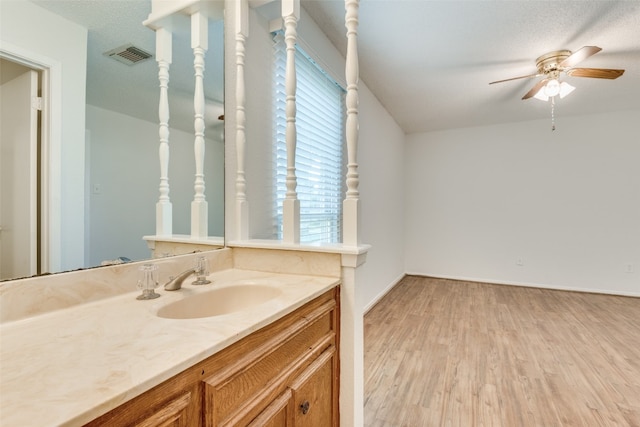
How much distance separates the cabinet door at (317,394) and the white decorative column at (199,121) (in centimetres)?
76

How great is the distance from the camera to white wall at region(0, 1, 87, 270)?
799 mm

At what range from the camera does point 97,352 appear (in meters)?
0.57

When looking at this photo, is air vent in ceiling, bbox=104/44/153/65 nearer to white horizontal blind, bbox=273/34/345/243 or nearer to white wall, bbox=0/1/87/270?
→ white wall, bbox=0/1/87/270

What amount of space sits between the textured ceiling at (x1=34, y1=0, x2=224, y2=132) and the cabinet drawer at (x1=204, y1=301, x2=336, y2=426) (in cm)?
89

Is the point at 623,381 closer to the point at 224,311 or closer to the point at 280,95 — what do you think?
the point at 224,311

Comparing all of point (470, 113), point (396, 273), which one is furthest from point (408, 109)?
point (396, 273)

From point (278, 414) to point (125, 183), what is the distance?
88 cm

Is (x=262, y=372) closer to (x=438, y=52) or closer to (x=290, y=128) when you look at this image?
(x=290, y=128)

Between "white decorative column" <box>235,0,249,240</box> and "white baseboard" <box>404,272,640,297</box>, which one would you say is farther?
"white baseboard" <box>404,272,640,297</box>

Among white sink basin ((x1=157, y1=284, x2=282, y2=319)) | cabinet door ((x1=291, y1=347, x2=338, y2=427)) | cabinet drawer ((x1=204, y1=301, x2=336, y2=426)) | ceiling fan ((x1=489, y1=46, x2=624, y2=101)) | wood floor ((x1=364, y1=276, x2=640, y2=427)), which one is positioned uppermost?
ceiling fan ((x1=489, y1=46, x2=624, y2=101))

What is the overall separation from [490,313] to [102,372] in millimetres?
3617

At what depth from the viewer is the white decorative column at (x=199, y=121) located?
132cm

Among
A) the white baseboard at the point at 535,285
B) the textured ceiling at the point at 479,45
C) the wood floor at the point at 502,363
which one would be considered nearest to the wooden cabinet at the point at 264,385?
the wood floor at the point at 502,363

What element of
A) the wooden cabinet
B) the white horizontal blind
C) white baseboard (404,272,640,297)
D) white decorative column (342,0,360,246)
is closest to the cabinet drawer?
the wooden cabinet
